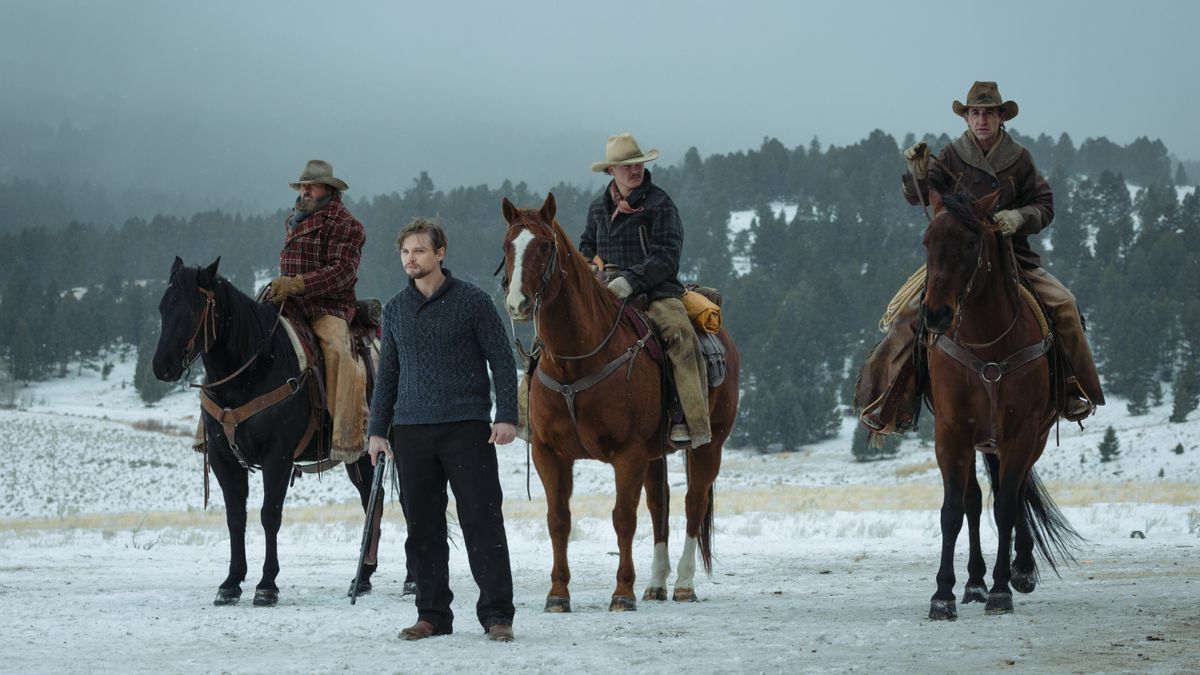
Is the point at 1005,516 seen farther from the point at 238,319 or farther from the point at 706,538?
the point at 238,319

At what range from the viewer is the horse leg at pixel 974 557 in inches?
367

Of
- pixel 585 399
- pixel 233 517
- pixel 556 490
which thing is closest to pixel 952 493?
pixel 585 399

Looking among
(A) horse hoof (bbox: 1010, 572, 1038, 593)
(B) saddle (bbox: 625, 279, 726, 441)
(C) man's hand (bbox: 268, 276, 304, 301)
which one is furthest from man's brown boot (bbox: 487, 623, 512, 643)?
(A) horse hoof (bbox: 1010, 572, 1038, 593)

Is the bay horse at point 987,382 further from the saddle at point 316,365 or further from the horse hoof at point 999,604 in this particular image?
the saddle at point 316,365

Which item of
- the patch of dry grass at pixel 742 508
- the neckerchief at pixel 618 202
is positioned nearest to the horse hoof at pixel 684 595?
the neckerchief at pixel 618 202

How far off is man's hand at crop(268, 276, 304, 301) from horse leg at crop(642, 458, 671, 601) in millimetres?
3429

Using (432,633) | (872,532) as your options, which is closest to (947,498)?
(432,633)

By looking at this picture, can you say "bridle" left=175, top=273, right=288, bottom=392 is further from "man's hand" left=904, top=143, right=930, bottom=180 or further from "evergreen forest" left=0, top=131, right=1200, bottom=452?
"evergreen forest" left=0, top=131, right=1200, bottom=452

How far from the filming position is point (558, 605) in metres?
9.19

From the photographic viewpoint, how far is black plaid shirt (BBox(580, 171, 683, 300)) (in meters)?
10.3

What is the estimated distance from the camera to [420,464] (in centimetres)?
763

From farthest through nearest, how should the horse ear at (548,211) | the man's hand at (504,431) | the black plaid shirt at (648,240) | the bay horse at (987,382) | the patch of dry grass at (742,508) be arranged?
the patch of dry grass at (742,508) < the black plaid shirt at (648,240) < the bay horse at (987,382) < the horse ear at (548,211) < the man's hand at (504,431)

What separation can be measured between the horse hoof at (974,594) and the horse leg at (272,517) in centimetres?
520

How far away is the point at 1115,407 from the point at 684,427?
9278 centimetres
